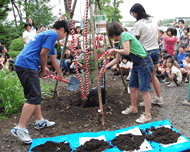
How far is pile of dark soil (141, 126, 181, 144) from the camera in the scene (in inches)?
81.3

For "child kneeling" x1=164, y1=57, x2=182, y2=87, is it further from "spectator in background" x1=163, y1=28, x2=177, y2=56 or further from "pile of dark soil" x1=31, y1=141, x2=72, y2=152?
"pile of dark soil" x1=31, y1=141, x2=72, y2=152

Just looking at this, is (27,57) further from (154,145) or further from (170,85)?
(170,85)

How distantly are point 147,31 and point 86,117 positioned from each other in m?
1.69

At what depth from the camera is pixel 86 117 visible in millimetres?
2789

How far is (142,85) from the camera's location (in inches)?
98.3

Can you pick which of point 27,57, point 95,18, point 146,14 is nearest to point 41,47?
point 27,57

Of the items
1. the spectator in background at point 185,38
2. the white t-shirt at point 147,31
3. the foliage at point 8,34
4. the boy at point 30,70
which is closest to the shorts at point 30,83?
the boy at point 30,70

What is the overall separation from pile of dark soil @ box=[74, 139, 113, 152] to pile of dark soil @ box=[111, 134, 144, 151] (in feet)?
0.37

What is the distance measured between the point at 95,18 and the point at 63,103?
1655 mm

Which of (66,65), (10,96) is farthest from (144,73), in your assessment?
(66,65)

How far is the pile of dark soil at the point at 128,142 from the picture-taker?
2.00 metres

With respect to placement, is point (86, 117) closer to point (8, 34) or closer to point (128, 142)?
point (128, 142)

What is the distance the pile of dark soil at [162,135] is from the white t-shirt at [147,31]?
131 centimetres

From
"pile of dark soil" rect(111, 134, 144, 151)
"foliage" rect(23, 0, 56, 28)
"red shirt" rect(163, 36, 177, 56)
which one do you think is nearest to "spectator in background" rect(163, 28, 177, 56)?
"red shirt" rect(163, 36, 177, 56)
